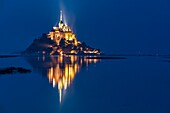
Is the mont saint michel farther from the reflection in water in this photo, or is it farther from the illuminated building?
the reflection in water

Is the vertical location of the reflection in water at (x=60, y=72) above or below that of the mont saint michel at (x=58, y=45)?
below

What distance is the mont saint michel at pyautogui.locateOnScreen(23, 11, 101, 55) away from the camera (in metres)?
126

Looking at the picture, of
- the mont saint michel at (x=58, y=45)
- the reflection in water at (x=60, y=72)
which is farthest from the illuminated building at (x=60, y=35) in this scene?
the reflection in water at (x=60, y=72)

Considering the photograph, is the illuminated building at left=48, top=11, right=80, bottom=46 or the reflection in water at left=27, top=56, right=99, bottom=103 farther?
the illuminated building at left=48, top=11, right=80, bottom=46

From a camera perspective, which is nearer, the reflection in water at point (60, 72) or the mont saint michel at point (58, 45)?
the reflection in water at point (60, 72)

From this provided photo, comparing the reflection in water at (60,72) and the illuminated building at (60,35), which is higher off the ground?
the illuminated building at (60,35)

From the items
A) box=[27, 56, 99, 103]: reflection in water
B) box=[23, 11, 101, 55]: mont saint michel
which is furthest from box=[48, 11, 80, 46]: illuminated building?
box=[27, 56, 99, 103]: reflection in water

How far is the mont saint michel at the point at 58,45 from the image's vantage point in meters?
126

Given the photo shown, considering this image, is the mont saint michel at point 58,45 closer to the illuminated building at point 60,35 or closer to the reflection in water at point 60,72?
the illuminated building at point 60,35

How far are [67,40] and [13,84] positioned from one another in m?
106

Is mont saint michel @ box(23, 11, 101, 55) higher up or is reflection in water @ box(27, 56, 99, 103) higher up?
mont saint michel @ box(23, 11, 101, 55)

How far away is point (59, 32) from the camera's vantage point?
12975 centimetres

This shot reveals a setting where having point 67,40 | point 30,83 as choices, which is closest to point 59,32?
point 67,40

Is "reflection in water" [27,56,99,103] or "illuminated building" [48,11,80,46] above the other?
"illuminated building" [48,11,80,46]
